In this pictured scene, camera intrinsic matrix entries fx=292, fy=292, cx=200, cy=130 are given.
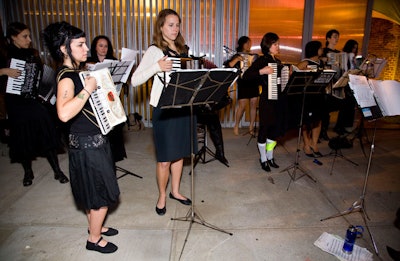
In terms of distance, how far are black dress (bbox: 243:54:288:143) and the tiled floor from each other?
0.70 metres

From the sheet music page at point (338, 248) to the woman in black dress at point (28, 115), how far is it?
11.4 ft

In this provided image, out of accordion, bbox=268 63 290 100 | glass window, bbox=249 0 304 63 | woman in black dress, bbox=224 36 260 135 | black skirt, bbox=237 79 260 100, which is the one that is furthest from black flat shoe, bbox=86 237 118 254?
glass window, bbox=249 0 304 63

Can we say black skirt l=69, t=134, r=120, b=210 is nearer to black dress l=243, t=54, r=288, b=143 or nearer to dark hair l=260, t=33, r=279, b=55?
black dress l=243, t=54, r=288, b=143

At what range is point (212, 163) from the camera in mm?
5035

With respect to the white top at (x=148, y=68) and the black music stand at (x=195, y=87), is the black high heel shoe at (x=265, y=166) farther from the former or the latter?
the white top at (x=148, y=68)

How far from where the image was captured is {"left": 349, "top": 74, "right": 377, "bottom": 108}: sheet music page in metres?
2.79

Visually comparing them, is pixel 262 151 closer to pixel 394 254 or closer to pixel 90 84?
pixel 394 254

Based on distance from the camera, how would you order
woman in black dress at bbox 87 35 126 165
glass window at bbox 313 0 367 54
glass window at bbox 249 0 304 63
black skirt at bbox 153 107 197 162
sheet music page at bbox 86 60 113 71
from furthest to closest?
glass window at bbox 313 0 367 54 < glass window at bbox 249 0 304 63 < woman in black dress at bbox 87 35 126 165 < sheet music page at bbox 86 60 113 71 < black skirt at bbox 153 107 197 162

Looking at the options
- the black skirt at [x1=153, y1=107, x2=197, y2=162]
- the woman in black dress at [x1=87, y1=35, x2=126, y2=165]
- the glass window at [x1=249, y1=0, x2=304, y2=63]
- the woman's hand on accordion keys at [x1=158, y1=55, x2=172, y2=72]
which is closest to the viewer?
the woman's hand on accordion keys at [x1=158, y1=55, x2=172, y2=72]

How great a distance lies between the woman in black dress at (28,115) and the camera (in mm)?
3797

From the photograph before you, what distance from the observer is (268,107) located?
437cm

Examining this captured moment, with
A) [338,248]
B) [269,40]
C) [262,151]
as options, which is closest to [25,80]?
[269,40]

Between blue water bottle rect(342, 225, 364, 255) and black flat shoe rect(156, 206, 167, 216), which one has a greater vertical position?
blue water bottle rect(342, 225, 364, 255)

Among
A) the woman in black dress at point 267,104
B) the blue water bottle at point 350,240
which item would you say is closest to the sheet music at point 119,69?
the woman in black dress at point 267,104
